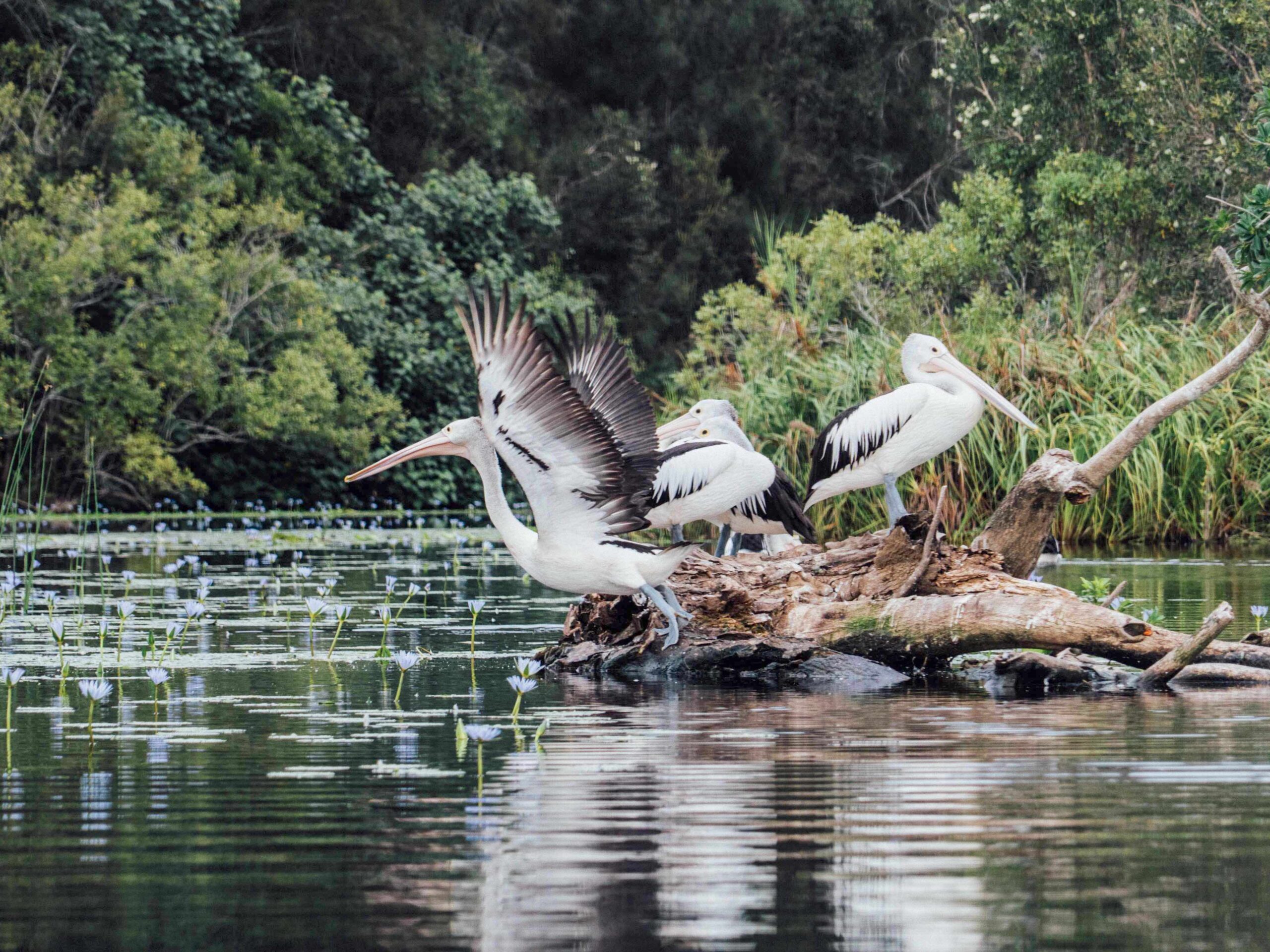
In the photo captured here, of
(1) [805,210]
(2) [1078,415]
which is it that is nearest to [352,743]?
(2) [1078,415]

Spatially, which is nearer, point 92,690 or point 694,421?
point 92,690

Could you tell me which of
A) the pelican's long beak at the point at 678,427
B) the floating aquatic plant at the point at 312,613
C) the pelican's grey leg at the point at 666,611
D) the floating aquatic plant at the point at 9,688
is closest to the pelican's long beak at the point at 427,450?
the floating aquatic plant at the point at 312,613

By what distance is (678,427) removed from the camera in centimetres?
1241

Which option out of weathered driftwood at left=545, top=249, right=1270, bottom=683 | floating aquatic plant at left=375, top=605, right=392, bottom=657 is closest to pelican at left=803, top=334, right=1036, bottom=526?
weathered driftwood at left=545, top=249, right=1270, bottom=683

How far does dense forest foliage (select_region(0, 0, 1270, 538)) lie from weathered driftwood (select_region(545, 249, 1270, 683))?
6.69 m

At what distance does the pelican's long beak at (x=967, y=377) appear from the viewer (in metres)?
11.9

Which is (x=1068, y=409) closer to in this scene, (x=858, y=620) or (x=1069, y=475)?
(x=1069, y=475)

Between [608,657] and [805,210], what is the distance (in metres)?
33.6

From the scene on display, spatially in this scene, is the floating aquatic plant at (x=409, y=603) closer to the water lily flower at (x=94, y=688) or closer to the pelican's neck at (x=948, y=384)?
the pelican's neck at (x=948, y=384)

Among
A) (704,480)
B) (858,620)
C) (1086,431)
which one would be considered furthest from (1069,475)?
(1086,431)

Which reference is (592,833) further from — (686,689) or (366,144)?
(366,144)

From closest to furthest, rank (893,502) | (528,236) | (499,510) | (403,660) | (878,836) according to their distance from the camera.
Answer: (878,836), (403,660), (499,510), (893,502), (528,236)

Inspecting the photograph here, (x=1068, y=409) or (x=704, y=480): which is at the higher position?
(x=1068, y=409)

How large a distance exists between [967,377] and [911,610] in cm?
334
